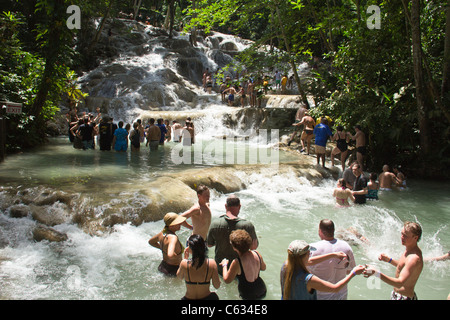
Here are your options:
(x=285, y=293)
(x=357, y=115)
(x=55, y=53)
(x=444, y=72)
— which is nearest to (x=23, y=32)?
(x=55, y=53)

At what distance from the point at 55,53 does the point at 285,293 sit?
1178 cm

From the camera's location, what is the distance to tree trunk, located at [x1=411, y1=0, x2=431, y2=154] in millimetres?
10891

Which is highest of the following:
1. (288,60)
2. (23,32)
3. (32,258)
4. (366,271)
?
(23,32)

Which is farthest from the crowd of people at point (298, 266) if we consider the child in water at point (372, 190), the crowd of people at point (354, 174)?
the child in water at point (372, 190)

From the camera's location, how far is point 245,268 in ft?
12.5

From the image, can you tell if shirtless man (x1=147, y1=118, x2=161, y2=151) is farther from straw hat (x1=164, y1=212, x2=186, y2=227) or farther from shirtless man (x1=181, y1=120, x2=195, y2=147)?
straw hat (x1=164, y1=212, x2=186, y2=227)

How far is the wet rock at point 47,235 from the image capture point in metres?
5.77

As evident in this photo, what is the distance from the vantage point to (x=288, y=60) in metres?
16.9

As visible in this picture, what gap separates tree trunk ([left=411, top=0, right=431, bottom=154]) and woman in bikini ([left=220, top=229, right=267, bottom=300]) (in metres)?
10.00

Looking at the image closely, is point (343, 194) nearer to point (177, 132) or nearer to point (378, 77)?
point (378, 77)

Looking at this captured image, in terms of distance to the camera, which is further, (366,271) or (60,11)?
(60,11)

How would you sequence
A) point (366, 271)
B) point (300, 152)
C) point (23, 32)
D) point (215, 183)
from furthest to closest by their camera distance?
point (23, 32) < point (300, 152) < point (215, 183) < point (366, 271)

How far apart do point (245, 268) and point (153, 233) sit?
9.93 feet
